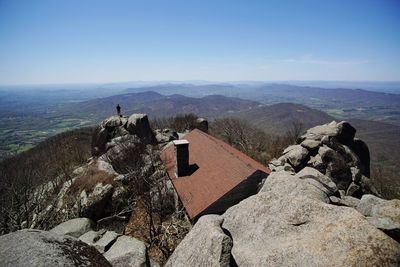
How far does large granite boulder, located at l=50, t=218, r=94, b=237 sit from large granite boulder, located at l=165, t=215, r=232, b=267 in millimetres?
6299

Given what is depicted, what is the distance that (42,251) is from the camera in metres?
6.11

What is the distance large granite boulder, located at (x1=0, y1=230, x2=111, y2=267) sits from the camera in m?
5.80

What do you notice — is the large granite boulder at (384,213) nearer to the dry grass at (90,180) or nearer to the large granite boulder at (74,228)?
the large granite boulder at (74,228)

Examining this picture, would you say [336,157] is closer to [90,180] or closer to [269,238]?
[269,238]

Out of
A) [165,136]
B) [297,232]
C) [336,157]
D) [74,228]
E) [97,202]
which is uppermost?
[297,232]

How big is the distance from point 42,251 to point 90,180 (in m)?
19.2

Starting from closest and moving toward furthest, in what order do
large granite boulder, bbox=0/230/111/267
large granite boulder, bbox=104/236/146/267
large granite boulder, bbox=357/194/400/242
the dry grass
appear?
large granite boulder, bbox=0/230/111/267 < large granite boulder, bbox=357/194/400/242 < large granite boulder, bbox=104/236/146/267 < the dry grass

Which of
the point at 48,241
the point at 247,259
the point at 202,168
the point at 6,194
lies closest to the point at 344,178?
the point at 202,168

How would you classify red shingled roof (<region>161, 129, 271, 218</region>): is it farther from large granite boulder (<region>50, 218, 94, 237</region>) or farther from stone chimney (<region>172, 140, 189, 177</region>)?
large granite boulder (<region>50, 218, 94, 237</region>)

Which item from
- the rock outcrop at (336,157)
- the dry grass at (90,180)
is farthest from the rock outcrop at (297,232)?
the dry grass at (90,180)

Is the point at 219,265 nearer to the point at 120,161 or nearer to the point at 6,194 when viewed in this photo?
the point at 6,194

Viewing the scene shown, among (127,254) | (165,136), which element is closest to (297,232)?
(127,254)

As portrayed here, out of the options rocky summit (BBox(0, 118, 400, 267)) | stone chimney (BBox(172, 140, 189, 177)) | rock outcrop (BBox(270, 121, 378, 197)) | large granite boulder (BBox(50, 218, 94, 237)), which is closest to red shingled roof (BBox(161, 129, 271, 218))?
stone chimney (BBox(172, 140, 189, 177))

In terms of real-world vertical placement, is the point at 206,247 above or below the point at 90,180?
above
